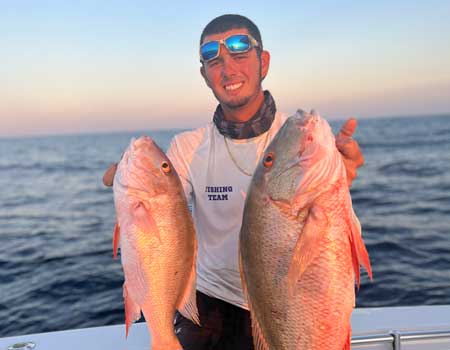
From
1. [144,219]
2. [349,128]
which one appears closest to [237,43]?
[349,128]

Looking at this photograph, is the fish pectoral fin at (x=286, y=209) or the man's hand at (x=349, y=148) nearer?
the fish pectoral fin at (x=286, y=209)

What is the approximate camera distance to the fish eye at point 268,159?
2.22 m

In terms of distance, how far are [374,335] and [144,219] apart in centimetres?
231

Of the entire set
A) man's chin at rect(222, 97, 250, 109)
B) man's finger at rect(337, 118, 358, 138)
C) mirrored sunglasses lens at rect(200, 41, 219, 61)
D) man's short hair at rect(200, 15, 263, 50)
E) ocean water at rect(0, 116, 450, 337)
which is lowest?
ocean water at rect(0, 116, 450, 337)

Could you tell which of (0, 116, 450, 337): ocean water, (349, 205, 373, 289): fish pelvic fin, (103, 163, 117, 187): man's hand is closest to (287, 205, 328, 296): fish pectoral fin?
(349, 205, 373, 289): fish pelvic fin

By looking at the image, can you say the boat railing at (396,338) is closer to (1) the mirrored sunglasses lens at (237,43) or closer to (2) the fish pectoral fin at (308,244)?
(2) the fish pectoral fin at (308,244)

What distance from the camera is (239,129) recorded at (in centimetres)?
335

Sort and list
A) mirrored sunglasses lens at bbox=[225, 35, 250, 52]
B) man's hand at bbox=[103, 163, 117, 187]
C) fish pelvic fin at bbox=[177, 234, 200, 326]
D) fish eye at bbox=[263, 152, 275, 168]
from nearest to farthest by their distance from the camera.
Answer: fish eye at bbox=[263, 152, 275, 168] < fish pelvic fin at bbox=[177, 234, 200, 326] < man's hand at bbox=[103, 163, 117, 187] < mirrored sunglasses lens at bbox=[225, 35, 250, 52]

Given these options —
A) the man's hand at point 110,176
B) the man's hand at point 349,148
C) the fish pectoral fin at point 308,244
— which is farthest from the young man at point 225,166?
the fish pectoral fin at point 308,244

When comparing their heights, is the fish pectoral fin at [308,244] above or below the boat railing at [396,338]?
above

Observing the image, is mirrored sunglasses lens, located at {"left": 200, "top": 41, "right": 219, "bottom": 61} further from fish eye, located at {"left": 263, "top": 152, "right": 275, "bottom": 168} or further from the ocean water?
the ocean water

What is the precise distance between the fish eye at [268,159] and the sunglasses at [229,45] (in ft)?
4.21

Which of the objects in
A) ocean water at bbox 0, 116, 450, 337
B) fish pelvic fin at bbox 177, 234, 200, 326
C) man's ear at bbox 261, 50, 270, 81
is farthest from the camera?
ocean water at bbox 0, 116, 450, 337

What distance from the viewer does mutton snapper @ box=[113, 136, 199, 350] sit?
95.7 inches
